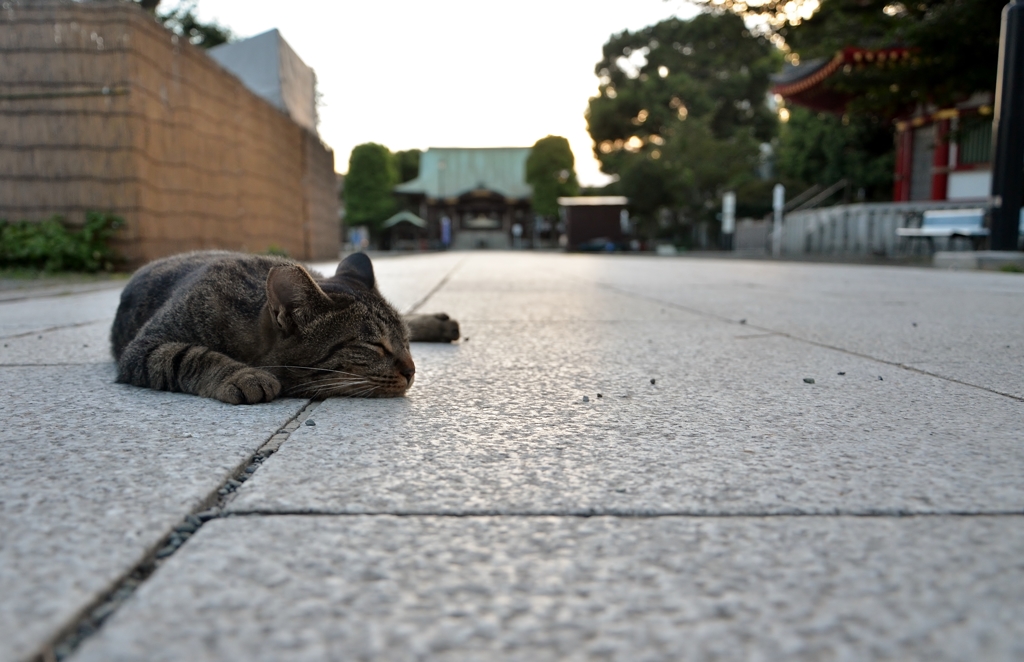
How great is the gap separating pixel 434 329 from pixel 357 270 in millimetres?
564

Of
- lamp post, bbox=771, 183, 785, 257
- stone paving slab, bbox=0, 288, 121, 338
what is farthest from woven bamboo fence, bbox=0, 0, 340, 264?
lamp post, bbox=771, 183, 785, 257

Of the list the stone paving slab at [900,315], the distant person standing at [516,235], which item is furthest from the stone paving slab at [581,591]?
the distant person standing at [516,235]

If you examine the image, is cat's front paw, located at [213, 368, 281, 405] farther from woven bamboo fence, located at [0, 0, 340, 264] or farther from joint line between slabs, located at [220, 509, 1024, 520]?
woven bamboo fence, located at [0, 0, 340, 264]

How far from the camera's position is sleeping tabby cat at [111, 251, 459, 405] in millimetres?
1821

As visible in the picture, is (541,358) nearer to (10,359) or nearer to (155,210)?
(10,359)

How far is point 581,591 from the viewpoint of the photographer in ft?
2.44

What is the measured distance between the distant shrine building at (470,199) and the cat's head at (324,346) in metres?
40.4

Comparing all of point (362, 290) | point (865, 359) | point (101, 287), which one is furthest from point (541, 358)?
point (101, 287)

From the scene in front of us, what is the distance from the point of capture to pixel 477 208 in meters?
44.3

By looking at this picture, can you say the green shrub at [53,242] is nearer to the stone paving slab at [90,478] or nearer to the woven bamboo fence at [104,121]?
the woven bamboo fence at [104,121]

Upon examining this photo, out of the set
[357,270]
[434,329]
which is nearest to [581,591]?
[357,270]

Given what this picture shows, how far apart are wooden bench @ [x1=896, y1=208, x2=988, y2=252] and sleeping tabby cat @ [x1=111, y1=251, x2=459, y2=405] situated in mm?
13375

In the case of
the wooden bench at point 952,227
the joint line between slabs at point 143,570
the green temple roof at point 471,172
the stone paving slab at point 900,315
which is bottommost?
the joint line between slabs at point 143,570

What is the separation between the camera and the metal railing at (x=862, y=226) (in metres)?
14.7
